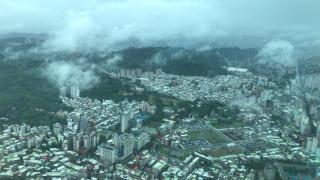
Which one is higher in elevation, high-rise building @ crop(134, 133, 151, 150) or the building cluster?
the building cluster

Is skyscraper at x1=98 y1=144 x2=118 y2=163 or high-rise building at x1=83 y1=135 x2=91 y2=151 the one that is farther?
high-rise building at x1=83 y1=135 x2=91 y2=151

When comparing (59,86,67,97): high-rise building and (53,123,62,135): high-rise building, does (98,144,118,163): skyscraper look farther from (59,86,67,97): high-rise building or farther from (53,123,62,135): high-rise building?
(59,86,67,97): high-rise building

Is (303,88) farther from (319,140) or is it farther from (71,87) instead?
(71,87)

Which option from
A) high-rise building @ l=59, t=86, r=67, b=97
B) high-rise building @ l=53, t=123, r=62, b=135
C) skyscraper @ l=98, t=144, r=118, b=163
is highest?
high-rise building @ l=59, t=86, r=67, b=97

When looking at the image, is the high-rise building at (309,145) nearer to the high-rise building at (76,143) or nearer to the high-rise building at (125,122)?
the high-rise building at (125,122)

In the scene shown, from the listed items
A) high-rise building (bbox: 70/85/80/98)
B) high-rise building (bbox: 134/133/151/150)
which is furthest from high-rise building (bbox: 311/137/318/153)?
high-rise building (bbox: 70/85/80/98)

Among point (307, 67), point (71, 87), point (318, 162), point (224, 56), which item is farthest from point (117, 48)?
point (318, 162)

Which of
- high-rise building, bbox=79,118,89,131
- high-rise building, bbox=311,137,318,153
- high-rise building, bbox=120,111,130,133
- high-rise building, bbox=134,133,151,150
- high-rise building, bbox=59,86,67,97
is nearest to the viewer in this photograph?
high-rise building, bbox=134,133,151,150

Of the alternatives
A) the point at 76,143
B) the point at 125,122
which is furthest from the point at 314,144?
the point at 76,143

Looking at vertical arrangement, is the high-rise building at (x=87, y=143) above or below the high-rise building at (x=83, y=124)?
below

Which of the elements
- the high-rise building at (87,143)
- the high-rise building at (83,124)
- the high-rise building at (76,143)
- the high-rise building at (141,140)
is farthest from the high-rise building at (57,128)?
the high-rise building at (141,140)

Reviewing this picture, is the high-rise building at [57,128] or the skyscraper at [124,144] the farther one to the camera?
the high-rise building at [57,128]
